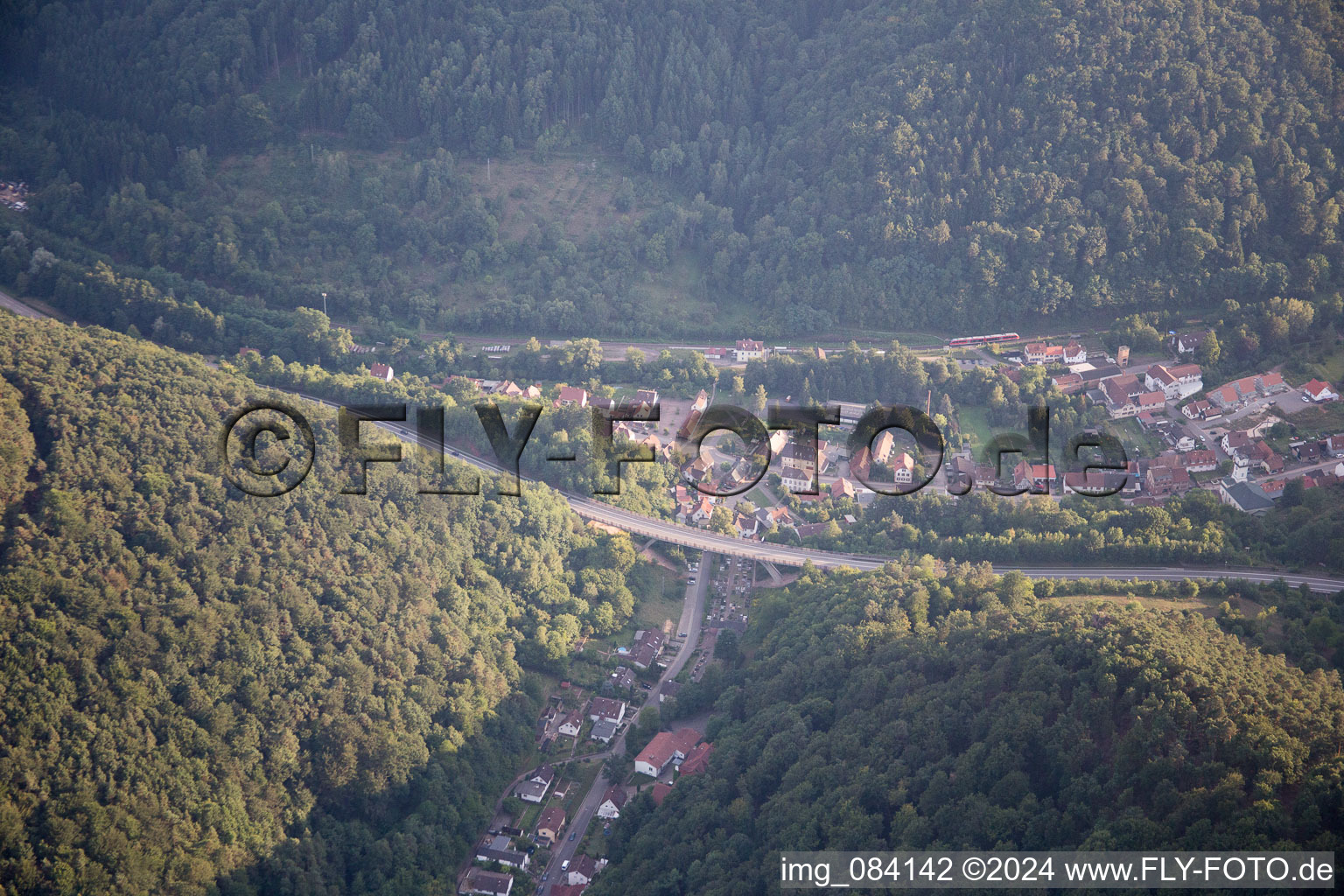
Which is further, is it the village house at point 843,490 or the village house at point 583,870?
the village house at point 843,490

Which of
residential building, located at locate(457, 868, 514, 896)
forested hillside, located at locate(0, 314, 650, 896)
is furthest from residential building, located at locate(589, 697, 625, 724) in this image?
residential building, located at locate(457, 868, 514, 896)

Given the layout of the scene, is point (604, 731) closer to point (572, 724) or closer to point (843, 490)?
point (572, 724)

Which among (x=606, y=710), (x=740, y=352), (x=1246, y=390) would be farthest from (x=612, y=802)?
(x=1246, y=390)

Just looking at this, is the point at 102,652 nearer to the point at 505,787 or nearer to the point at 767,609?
the point at 505,787

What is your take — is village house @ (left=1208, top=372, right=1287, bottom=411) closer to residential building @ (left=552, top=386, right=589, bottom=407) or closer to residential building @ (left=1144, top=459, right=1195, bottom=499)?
residential building @ (left=1144, top=459, right=1195, bottom=499)

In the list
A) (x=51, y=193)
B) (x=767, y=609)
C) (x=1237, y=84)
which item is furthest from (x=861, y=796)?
(x=51, y=193)

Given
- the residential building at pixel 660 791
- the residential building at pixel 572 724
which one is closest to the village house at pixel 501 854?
the residential building at pixel 660 791

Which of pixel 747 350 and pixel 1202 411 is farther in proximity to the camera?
pixel 747 350

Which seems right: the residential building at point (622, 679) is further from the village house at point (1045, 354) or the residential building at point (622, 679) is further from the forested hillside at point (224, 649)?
the village house at point (1045, 354)
